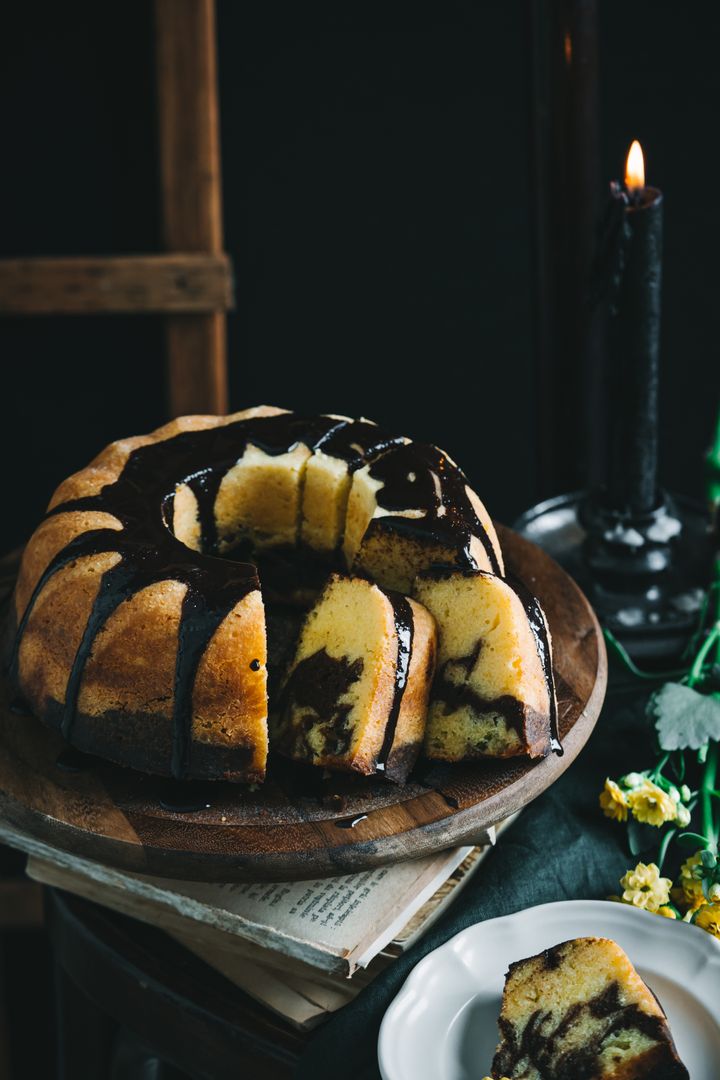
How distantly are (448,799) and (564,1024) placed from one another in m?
0.27

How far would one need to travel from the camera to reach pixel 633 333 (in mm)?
1865

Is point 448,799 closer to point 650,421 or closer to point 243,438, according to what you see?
point 243,438

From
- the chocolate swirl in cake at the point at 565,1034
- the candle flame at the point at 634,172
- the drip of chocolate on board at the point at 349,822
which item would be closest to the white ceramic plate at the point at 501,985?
the chocolate swirl in cake at the point at 565,1034

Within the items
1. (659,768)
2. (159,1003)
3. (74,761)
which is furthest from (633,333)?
(159,1003)

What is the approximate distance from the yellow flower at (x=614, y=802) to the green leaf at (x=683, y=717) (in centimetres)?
9

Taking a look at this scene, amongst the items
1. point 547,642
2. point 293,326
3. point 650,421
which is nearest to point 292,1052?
point 547,642

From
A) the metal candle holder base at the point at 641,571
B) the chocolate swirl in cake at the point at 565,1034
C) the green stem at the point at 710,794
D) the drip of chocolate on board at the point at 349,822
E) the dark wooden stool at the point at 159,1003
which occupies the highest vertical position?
the metal candle holder base at the point at 641,571

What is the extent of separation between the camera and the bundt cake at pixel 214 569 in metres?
1.45

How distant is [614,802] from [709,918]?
0.65 ft

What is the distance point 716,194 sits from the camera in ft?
9.76

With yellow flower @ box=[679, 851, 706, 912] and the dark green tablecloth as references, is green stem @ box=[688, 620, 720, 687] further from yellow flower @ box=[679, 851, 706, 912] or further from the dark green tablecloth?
yellow flower @ box=[679, 851, 706, 912]

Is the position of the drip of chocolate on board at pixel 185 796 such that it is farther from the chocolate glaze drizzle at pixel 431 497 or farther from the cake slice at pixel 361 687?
the chocolate glaze drizzle at pixel 431 497

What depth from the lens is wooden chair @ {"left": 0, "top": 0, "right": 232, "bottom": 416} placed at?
2.68 meters

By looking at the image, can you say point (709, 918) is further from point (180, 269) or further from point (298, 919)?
point (180, 269)
